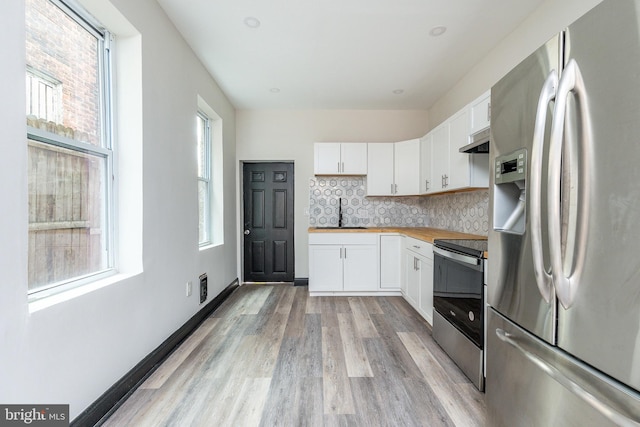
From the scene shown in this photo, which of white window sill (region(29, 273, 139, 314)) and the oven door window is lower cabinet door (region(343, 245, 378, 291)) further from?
white window sill (region(29, 273, 139, 314))

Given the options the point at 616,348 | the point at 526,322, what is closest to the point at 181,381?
the point at 526,322

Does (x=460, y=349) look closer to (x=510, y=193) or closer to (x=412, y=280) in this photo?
(x=412, y=280)

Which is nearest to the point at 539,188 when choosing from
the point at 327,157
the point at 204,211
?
the point at 327,157

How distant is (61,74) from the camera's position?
1.47 meters

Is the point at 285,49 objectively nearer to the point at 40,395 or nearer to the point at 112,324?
the point at 112,324

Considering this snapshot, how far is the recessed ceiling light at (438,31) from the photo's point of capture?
7.61 ft

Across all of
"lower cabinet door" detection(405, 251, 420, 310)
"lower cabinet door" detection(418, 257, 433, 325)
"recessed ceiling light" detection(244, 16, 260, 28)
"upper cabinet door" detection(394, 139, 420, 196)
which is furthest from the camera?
"upper cabinet door" detection(394, 139, 420, 196)

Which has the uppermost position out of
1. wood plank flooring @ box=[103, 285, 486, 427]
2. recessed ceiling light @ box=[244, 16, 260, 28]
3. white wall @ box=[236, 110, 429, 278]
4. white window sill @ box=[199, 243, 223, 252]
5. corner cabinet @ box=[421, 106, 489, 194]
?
recessed ceiling light @ box=[244, 16, 260, 28]

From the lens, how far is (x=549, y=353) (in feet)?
2.94

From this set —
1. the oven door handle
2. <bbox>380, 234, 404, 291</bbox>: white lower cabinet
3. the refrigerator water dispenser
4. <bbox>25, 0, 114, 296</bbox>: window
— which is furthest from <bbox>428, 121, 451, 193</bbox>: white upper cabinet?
<bbox>25, 0, 114, 296</bbox>: window

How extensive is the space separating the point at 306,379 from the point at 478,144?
83.5 inches

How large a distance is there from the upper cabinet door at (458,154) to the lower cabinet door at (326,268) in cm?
161

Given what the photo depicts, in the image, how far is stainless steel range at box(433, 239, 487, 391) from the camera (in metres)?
1.80

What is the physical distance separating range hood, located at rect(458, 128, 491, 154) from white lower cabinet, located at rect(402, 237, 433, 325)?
3.08 feet
